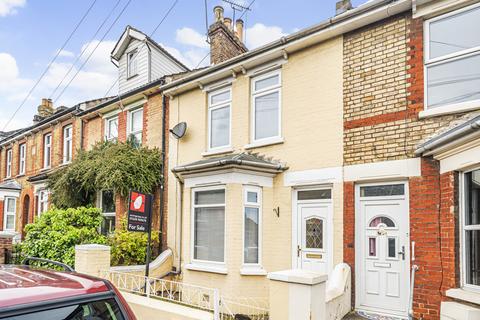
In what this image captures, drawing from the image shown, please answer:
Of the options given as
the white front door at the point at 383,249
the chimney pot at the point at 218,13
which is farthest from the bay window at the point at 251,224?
the chimney pot at the point at 218,13

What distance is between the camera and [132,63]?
611 inches

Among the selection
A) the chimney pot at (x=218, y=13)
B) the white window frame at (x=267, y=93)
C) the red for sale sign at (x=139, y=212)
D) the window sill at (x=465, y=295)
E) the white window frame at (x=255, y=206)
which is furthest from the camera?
the chimney pot at (x=218, y=13)

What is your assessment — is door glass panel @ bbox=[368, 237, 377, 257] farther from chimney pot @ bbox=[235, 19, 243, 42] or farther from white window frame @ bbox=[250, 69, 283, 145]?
chimney pot @ bbox=[235, 19, 243, 42]

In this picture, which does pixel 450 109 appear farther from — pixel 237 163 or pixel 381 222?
pixel 237 163

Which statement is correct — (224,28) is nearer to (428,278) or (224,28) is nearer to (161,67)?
(161,67)

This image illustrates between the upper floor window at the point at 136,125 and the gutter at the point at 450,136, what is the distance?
8.91 meters

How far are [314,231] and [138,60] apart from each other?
10.0 meters

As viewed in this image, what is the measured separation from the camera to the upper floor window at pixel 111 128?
14.3m

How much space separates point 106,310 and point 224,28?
11.3 metres

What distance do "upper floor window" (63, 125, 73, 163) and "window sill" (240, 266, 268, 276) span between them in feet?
35.2

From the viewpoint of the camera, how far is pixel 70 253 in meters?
10.2

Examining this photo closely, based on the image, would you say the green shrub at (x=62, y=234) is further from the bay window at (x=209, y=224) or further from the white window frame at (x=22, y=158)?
the white window frame at (x=22, y=158)

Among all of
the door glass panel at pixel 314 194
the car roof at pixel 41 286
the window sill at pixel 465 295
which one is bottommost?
the window sill at pixel 465 295

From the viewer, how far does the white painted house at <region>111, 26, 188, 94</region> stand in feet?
48.5
